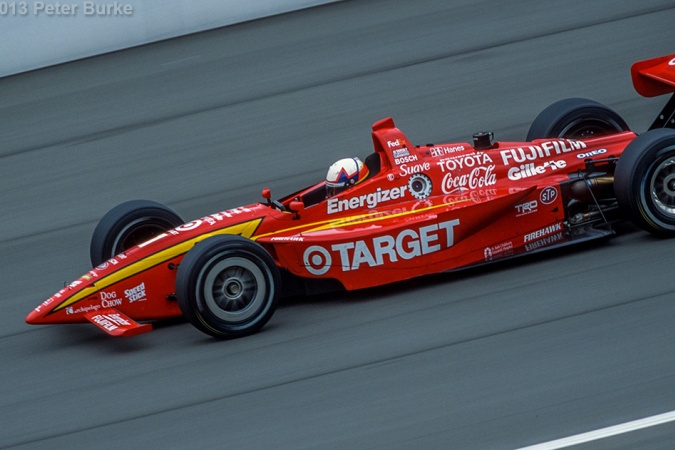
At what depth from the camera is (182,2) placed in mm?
13938

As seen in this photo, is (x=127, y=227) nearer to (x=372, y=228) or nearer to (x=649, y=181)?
(x=372, y=228)

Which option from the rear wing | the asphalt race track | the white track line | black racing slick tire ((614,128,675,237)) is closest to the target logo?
the asphalt race track

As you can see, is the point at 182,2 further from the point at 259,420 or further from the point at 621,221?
the point at 259,420

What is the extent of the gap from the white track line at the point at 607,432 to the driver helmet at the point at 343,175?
292 centimetres

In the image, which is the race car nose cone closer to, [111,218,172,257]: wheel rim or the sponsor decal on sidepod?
[111,218,172,257]: wheel rim

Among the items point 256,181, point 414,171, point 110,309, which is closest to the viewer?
point 110,309

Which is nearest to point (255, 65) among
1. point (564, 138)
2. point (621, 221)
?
point (564, 138)

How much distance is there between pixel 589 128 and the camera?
8.67m

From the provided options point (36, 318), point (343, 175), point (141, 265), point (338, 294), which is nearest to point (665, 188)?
point (343, 175)

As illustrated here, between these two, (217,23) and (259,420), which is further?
(217,23)

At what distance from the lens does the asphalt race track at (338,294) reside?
5688 mm

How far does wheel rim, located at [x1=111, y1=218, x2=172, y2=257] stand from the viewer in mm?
7809

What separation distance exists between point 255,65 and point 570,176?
21.4 ft

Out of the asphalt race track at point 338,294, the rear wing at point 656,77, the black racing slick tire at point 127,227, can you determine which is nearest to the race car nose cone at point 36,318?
the asphalt race track at point 338,294
